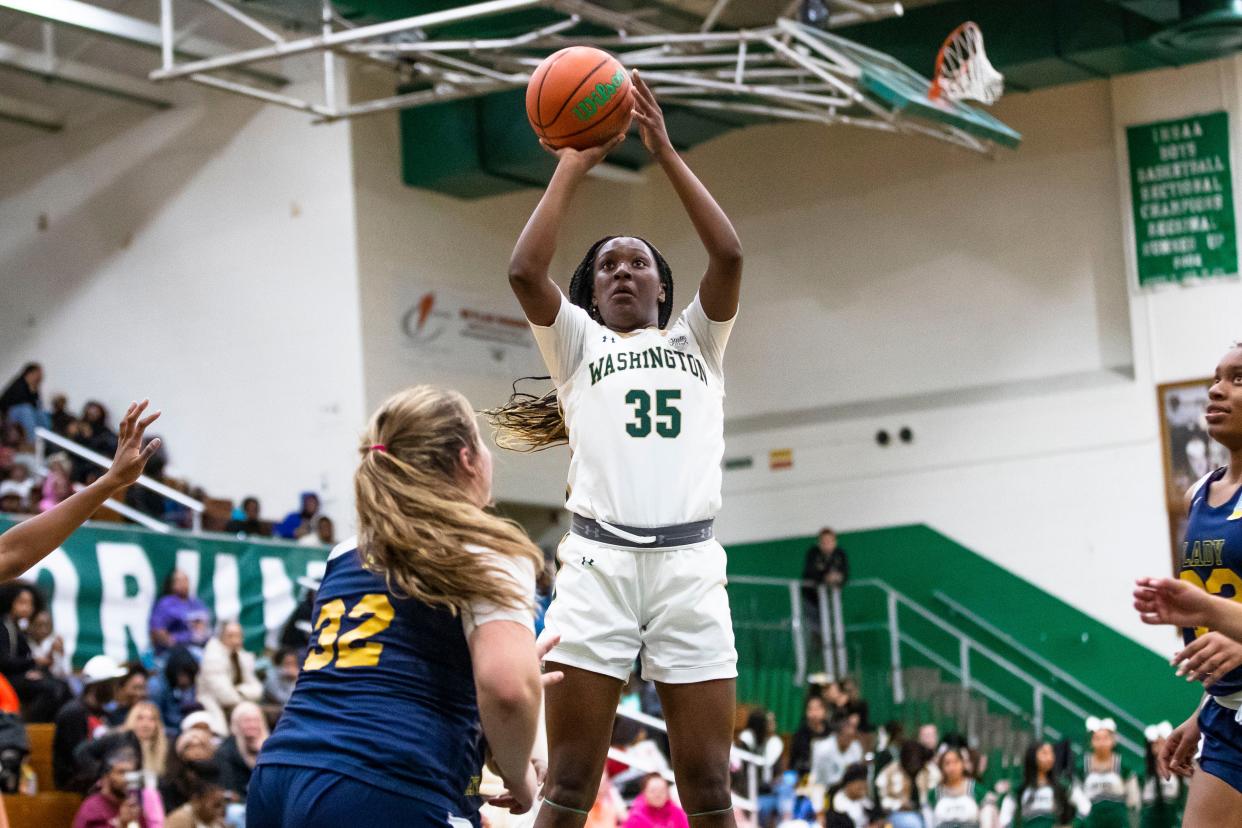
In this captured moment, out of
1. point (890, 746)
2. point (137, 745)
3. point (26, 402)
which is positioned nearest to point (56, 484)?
point (26, 402)

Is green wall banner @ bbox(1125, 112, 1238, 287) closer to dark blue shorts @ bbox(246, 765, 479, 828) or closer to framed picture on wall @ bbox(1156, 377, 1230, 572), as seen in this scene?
framed picture on wall @ bbox(1156, 377, 1230, 572)

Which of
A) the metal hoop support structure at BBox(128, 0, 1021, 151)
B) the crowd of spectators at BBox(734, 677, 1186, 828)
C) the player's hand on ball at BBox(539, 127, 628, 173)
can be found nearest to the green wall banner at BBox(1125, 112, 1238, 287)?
the metal hoop support structure at BBox(128, 0, 1021, 151)

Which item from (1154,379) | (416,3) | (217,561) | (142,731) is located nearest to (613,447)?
(142,731)

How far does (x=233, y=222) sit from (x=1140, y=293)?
1130 centimetres

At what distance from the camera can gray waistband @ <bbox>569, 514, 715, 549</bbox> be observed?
17.2 ft

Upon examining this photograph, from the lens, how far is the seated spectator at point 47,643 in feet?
45.8

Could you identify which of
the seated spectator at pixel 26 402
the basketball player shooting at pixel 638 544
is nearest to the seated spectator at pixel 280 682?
the seated spectator at pixel 26 402

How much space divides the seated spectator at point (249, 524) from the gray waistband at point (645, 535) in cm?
1439

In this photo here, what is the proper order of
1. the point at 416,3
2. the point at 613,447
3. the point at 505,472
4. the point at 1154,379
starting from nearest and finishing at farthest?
the point at 613,447
the point at 416,3
the point at 1154,379
the point at 505,472

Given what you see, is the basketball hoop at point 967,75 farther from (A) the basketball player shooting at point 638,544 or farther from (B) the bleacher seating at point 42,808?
(A) the basketball player shooting at point 638,544

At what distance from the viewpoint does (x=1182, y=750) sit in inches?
223

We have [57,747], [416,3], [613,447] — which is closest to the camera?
[613,447]

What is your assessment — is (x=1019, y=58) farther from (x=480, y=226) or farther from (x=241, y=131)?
(x=241, y=131)

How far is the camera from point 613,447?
5332 mm
